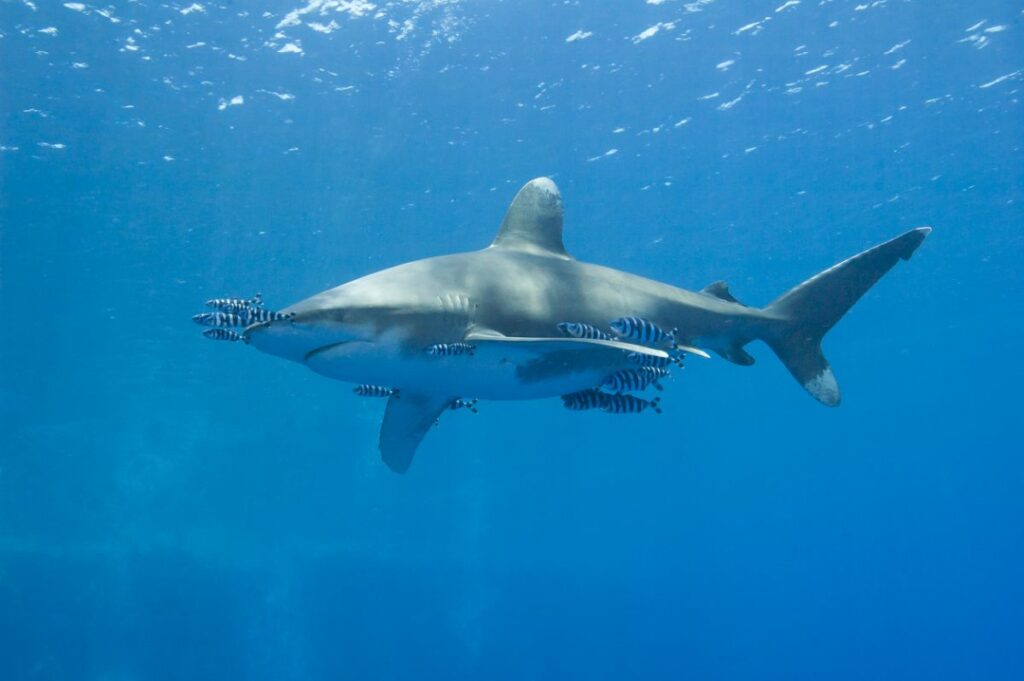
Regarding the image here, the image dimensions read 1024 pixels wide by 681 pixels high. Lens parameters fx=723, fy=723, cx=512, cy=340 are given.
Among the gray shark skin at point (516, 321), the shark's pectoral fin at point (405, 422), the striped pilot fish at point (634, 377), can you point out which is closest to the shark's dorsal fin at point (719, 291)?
the gray shark skin at point (516, 321)

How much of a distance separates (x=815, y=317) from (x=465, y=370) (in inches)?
158

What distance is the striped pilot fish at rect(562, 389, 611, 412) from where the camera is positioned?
23.0 ft

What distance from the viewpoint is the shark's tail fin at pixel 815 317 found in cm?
734

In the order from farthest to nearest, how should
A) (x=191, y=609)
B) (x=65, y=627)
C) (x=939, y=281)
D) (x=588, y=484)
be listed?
(x=588, y=484)
(x=191, y=609)
(x=65, y=627)
(x=939, y=281)

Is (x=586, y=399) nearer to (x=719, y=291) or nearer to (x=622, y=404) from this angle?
(x=622, y=404)

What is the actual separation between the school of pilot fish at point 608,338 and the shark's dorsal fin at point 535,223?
52.5 inches

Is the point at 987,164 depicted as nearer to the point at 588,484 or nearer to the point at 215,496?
the point at 215,496

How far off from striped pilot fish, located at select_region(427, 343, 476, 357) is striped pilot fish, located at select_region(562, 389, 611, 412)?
1.80m

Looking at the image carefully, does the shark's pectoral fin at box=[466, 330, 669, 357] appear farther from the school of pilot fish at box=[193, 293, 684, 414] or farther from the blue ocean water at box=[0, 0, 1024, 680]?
the blue ocean water at box=[0, 0, 1024, 680]

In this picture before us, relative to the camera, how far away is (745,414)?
206 feet

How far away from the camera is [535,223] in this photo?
7.39 meters

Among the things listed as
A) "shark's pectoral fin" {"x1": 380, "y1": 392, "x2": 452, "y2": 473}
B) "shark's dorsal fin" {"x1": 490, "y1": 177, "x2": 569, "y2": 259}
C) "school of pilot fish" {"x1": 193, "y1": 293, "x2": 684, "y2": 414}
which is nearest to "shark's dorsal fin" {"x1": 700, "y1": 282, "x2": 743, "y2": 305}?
"school of pilot fish" {"x1": 193, "y1": 293, "x2": 684, "y2": 414}

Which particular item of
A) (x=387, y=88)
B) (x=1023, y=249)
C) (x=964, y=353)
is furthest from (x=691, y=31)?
(x=964, y=353)

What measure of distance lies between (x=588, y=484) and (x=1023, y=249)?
183 ft
